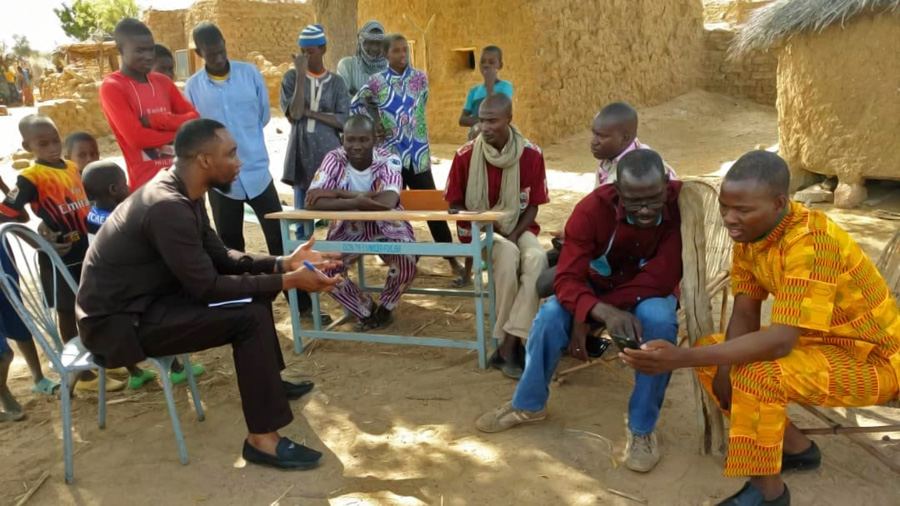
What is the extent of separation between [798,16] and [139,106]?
248 inches

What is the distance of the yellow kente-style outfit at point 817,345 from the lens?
7.20 ft

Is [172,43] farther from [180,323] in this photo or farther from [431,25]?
[180,323]

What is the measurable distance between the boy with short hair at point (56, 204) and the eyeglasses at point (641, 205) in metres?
2.91

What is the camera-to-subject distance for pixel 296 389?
3598 millimetres

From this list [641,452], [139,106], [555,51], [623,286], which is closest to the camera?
[641,452]

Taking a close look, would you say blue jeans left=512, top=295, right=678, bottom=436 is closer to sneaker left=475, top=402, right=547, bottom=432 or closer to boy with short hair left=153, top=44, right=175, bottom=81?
sneaker left=475, top=402, right=547, bottom=432

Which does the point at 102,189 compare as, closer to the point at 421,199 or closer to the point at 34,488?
the point at 34,488

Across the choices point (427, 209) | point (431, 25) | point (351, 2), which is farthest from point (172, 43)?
point (427, 209)

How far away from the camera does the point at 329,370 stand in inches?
154

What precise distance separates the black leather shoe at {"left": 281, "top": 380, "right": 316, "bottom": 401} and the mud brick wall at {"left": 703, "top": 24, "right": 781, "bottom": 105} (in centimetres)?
1195

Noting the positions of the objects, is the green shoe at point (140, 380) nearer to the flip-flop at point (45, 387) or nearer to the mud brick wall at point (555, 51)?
the flip-flop at point (45, 387)

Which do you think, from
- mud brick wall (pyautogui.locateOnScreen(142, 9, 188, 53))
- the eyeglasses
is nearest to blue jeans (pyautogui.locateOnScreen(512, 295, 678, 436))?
the eyeglasses

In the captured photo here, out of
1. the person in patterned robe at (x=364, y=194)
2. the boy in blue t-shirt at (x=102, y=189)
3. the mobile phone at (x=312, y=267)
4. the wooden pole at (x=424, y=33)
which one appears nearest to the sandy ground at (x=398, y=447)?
the person in patterned robe at (x=364, y=194)

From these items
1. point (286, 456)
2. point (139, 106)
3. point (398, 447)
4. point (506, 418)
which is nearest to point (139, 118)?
point (139, 106)
